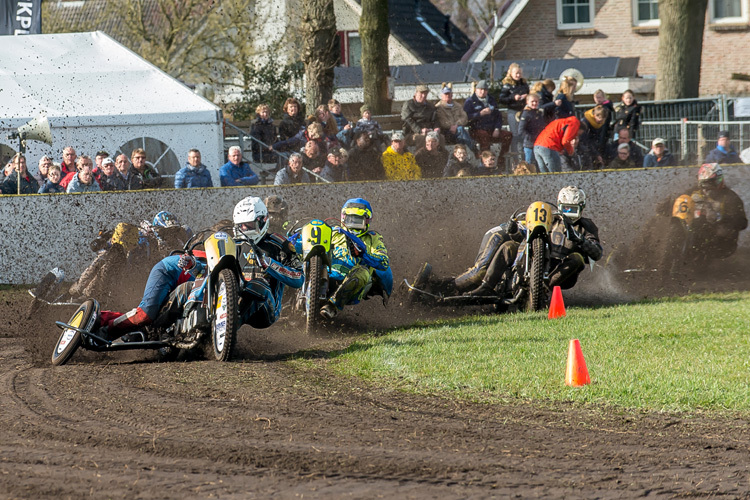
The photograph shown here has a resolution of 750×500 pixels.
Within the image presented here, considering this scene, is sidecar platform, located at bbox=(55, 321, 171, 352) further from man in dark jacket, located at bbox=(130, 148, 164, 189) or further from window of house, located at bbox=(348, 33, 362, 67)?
window of house, located at bbox=(348, 33, 362, 67)

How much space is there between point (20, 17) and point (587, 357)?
16475 millimetres

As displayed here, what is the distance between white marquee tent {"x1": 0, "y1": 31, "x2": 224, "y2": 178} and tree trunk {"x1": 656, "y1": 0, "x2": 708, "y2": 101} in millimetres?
11615

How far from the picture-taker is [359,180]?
16.2 m

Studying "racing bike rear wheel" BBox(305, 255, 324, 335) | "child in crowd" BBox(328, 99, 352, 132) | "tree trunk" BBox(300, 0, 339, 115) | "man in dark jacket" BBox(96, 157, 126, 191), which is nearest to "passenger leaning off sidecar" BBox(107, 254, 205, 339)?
"racing bike rear wheel" BBox(305, 255, 324, 335)

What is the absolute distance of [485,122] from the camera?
17.4 meters

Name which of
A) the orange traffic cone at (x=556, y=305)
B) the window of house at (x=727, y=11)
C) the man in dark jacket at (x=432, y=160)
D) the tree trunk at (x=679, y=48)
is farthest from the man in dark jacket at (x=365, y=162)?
the window of house at (x=727, y=11)

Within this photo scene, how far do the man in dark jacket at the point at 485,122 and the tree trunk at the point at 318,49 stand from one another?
15.6ft

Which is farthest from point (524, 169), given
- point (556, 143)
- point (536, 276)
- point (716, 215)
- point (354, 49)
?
point (354, 49)

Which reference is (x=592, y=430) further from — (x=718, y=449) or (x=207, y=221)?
(x=207, y=221)

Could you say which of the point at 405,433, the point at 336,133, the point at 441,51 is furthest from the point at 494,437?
the point at 441,51

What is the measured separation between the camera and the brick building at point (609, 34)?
35188mm

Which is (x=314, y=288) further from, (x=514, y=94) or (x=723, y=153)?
(x=723, y=153)

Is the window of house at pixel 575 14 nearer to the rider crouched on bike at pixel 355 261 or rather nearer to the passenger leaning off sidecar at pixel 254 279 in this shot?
the rider crouched on bike at pixel 355 261

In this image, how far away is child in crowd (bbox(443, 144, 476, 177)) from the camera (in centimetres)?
1616
